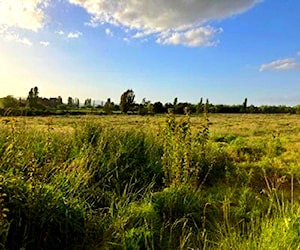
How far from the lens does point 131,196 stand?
4.65 m

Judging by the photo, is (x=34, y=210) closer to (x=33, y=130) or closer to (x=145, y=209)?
(x=145, y=209)

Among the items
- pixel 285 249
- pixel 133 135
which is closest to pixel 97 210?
pixel 285 249

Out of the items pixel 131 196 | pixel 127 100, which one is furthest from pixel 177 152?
pixel 127 100

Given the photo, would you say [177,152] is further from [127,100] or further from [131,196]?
[127,100]

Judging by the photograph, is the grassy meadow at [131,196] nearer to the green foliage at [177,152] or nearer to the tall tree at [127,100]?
the green foliage at [177,152]

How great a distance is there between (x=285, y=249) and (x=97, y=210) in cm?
211

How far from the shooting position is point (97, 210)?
13.5ft

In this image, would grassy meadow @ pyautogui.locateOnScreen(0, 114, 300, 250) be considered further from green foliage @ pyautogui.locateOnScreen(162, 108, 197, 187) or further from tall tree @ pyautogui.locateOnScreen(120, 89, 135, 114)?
tall tree @ pyautogui.locateOnScreen(120, 89, 135, 114)

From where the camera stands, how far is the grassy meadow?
3166 mm

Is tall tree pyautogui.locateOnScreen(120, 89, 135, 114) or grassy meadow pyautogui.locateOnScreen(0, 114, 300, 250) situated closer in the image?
grassy meadow pyautogui.locateOnScreen(0, 114, 300, 250)

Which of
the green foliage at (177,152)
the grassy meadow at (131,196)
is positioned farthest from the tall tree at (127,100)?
the green foliage at (177,152)

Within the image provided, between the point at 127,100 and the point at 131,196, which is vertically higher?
the point at 127,100

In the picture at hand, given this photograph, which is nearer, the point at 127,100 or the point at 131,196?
the point at 131,196

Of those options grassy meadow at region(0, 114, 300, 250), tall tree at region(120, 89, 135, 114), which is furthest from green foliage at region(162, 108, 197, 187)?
tall tree at region(120, 89, 135, 114)
